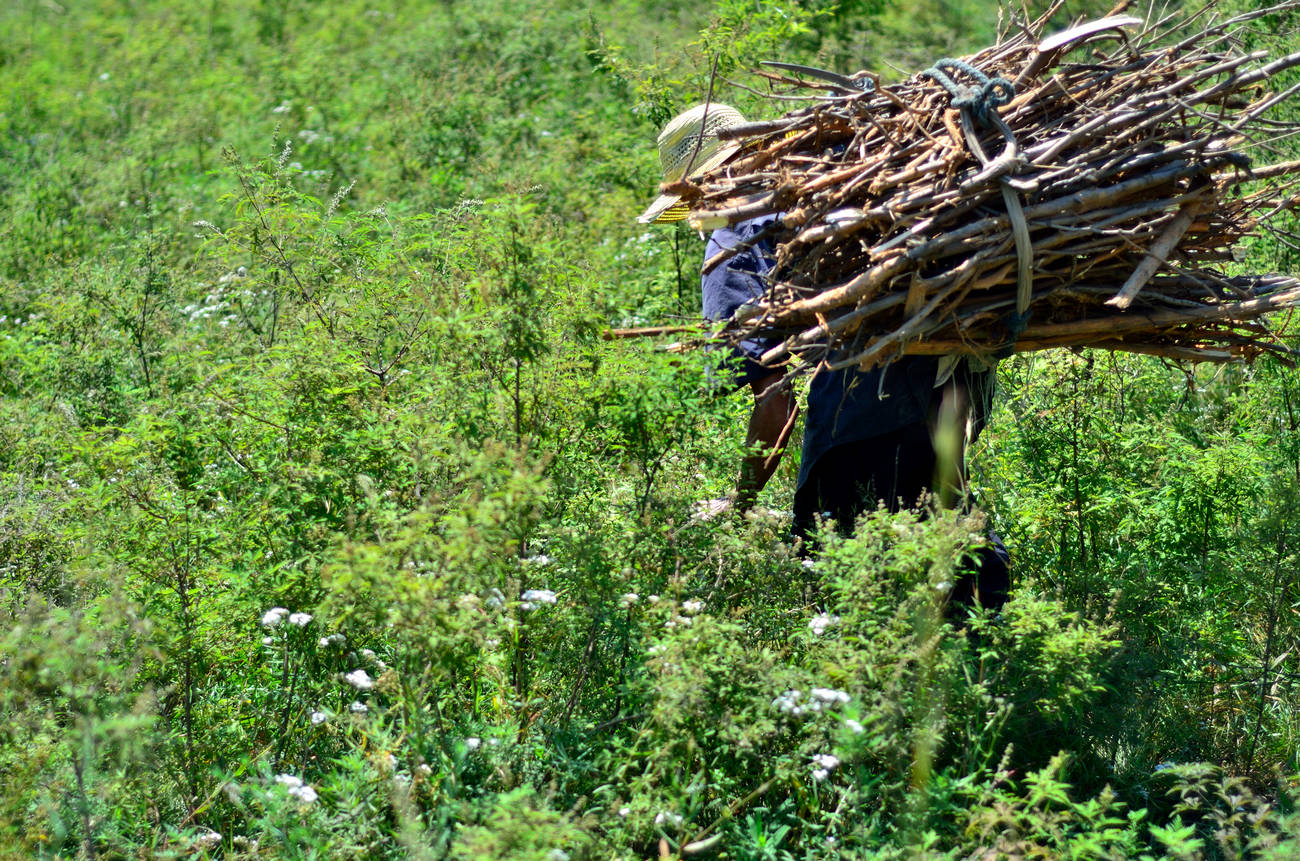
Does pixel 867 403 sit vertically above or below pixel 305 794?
above

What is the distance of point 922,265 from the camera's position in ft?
10.8

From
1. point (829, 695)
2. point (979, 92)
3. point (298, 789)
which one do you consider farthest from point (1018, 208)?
point (298, 789)

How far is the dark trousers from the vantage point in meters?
3.99

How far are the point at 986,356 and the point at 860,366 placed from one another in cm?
50

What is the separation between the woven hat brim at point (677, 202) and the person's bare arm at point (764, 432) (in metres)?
0.72

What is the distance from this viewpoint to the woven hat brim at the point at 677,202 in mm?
3928

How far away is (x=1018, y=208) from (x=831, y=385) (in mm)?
864

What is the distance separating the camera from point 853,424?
3.81 m

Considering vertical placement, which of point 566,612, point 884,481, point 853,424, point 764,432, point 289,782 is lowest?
point 289,782

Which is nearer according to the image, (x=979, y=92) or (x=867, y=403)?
(x=979, y=92)

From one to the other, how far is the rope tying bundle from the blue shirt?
0.66 m

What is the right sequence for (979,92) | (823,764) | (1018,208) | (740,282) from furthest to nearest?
1. (740,282)
2. (979,92)
3. (1018,208)
4. (823,764)

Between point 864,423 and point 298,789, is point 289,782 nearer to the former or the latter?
point 298,789

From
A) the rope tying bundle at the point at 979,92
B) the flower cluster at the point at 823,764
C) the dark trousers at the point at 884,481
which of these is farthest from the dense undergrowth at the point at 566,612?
the rope tying bundle at the point at 979,92
